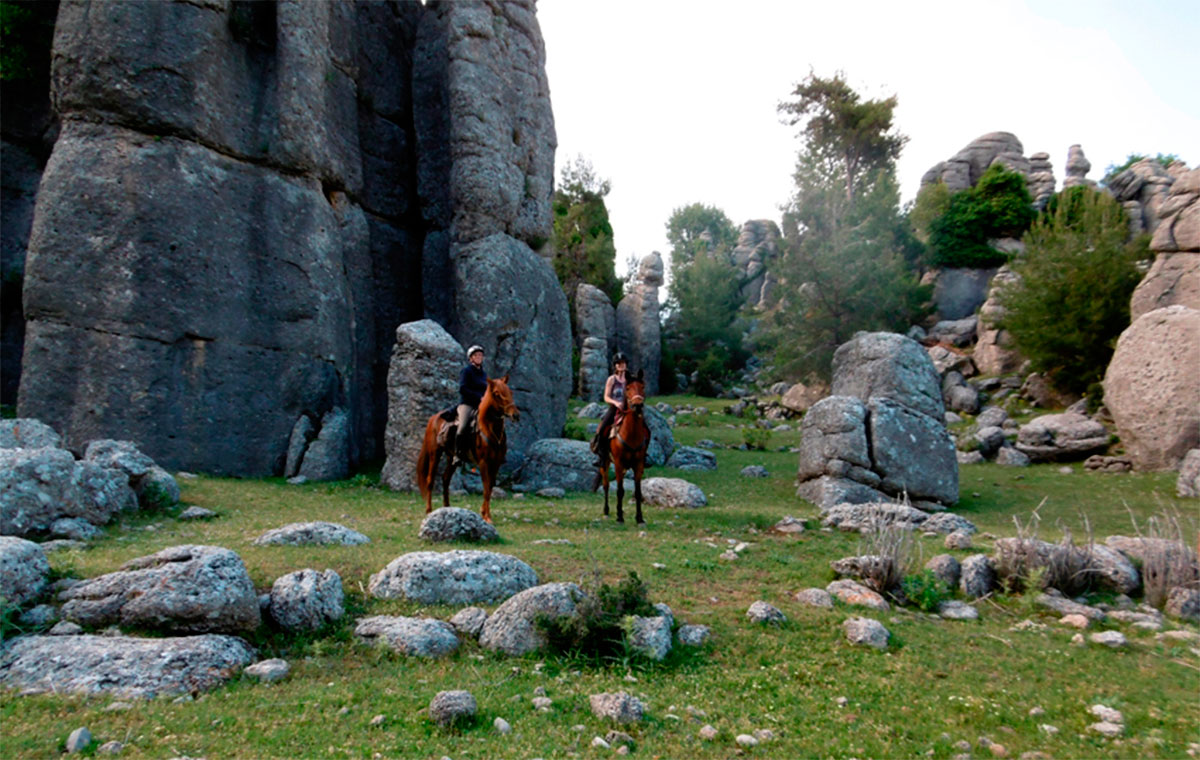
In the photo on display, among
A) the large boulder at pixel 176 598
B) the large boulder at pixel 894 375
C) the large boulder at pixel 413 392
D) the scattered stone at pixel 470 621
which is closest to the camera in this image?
the large boulder at pixel 176 598

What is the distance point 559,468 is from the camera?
56.9ft

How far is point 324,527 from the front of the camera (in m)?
9.12

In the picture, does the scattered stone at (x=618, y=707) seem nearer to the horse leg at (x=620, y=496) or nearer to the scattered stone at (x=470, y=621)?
the scattered stone at (x=470, y=621)

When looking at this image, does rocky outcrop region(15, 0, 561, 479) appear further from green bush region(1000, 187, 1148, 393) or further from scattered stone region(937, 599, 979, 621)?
green bush region(1000, 187, 1148, 393)

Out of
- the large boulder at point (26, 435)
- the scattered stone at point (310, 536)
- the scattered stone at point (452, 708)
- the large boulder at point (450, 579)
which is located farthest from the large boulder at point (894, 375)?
the large boulder at point (26, 435)

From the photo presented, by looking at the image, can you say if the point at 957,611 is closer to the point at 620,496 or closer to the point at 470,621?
the point at 470,621

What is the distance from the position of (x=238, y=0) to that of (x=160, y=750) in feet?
58.6

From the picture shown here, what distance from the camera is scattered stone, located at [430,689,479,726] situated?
4906 millimetres

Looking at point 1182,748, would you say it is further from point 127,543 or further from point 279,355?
point 279,355

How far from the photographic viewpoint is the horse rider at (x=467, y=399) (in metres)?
12.7

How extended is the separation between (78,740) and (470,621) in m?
2.95

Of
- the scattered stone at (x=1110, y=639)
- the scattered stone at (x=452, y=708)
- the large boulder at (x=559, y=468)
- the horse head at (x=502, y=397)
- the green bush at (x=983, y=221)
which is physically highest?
the green bush at (x=983, y=221)

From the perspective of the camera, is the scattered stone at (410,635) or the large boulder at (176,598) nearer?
the large boulder at (176,598)

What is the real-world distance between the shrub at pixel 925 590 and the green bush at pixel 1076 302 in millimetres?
20323
